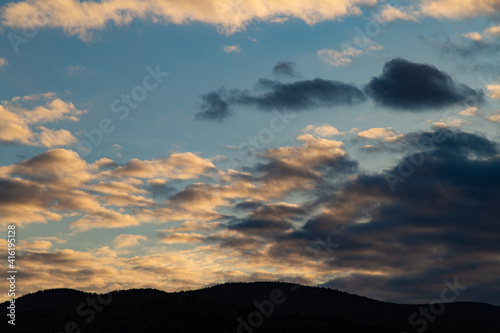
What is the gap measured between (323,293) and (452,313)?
1476 inches

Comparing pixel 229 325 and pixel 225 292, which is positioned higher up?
pixel 225 292

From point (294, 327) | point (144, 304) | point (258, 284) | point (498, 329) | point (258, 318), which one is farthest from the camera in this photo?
point (258, 284)

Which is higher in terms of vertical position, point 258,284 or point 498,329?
point 258,284

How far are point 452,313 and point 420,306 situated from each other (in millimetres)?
12877

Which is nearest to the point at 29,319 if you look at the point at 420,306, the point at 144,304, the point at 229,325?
the point at 144,304

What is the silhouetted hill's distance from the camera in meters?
84.8

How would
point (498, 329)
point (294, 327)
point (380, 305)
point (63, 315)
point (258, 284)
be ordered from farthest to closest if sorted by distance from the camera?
1. point (258, 284)
2. point (380, 305)
3. point (498, 329)
4. point (63, 315)
5. point (294, 327)

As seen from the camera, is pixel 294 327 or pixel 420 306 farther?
pixel 420 306

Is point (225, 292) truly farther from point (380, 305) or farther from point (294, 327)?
point (294, 327)

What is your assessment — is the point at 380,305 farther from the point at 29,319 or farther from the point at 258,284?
the point at 29,319

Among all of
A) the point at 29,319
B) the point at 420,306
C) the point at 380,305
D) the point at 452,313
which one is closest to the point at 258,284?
the point at 380,305

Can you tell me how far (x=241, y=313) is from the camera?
297 feet

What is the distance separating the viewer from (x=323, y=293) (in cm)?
14612

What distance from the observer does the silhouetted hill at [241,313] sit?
278 ft
